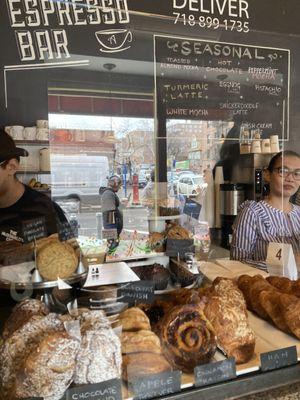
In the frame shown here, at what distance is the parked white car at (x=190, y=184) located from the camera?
1676 mm

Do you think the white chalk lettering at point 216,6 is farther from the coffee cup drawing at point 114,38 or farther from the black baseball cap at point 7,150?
the black baseball cap at point 7,150

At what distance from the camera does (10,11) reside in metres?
1.27

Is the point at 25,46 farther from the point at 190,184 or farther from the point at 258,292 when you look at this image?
the point at 258,292

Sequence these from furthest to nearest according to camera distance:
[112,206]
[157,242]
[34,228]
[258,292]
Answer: [112,206], [157,242], [34,228], [258,292]

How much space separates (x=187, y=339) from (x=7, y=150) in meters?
1.10

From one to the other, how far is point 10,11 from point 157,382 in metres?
1.33

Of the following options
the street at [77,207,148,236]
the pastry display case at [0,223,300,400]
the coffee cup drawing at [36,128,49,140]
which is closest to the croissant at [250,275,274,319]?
the pastry display case at [0,223,300,400]

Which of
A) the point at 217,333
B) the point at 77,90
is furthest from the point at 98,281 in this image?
the point at 77,90

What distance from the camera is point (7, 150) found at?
57.3 inches

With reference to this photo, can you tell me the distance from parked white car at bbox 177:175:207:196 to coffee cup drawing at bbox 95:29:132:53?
27.0 inches

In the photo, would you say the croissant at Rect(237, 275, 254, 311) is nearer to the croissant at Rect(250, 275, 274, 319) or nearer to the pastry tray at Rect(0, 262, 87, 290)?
the croissant at Rect(250, 275, 274, 319)

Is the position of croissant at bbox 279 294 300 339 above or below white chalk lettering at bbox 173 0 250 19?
below

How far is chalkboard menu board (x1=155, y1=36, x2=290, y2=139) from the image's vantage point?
146 cm

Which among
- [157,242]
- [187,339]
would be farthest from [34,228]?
[187,339]
